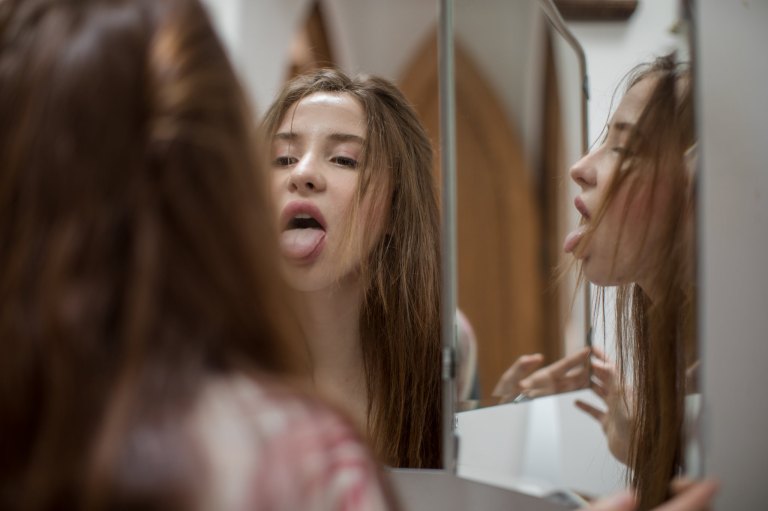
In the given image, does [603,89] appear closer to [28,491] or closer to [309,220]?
[309,220]

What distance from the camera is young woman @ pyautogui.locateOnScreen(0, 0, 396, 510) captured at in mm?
341

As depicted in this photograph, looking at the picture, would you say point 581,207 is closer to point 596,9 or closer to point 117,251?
point 596,9

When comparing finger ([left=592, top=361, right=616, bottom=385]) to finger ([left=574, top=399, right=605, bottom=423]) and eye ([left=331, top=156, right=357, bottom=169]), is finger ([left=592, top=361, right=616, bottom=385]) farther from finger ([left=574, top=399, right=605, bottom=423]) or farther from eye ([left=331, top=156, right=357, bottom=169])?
eye ([left=331, top=156, right=357, bottom=169])

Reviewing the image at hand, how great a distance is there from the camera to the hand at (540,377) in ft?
2.14

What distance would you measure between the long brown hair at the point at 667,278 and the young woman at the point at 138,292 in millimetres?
288

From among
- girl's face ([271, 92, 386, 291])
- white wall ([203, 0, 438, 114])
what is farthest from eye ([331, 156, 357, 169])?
white wall ([203, 0, 438, 114])

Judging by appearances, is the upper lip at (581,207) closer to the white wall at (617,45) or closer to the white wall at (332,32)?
the white wall at (617,45)

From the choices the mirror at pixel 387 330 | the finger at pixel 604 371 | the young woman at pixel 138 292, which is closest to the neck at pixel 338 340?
the mirror at pixel 387 330

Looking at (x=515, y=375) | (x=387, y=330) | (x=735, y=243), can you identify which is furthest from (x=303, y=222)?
(x=735, y=243)

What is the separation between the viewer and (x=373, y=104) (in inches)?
30.0

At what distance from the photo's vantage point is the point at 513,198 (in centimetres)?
69

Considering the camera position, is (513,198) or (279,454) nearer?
(279,454)

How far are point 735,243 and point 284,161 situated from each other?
36 cm

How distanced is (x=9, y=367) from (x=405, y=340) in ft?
1.41
